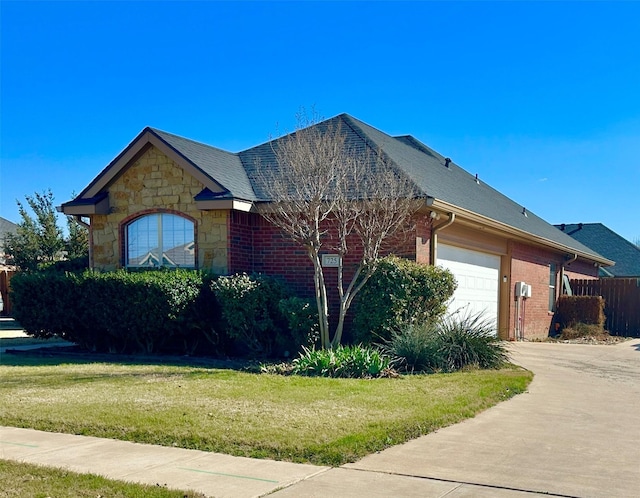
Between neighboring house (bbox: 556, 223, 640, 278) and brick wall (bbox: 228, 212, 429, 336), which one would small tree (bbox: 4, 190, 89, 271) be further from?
neighboring house (bbox: 556, 223, 640, 278)

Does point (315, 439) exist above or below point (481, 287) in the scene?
below

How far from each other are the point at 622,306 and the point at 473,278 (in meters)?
9.55

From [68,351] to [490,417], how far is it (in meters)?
9.76

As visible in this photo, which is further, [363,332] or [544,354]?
[544,354]

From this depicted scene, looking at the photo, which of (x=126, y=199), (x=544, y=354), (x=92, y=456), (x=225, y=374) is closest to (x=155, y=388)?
(x=225, y=374)

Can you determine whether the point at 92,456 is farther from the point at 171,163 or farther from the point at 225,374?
the point at 171,163

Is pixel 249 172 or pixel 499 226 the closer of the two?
pixel 249 172

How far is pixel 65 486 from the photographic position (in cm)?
522

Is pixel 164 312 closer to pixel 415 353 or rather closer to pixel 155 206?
pixel 155 206

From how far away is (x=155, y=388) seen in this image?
30.8 ft

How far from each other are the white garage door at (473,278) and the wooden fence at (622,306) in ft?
22.9

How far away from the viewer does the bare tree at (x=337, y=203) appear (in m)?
12.0

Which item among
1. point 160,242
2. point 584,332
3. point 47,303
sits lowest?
point 584,332

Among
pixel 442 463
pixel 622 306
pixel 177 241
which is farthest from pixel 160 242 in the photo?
pixel 622 306
